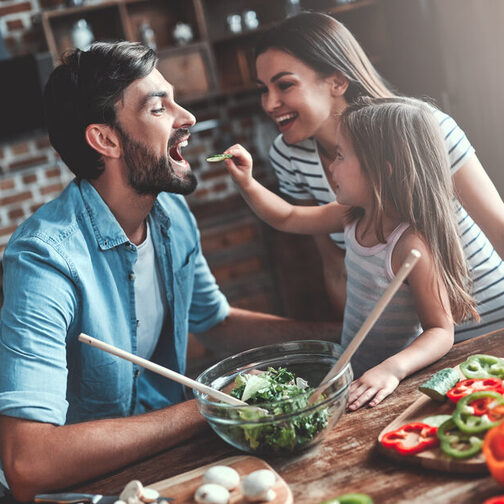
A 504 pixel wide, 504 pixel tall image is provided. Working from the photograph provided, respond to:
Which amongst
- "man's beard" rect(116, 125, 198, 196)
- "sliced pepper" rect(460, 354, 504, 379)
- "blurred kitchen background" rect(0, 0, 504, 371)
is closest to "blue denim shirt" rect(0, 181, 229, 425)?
"man's beard" rect(116, 125, 198, 196)

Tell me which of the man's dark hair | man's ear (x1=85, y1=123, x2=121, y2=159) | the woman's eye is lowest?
man's ear (x1=85, y1=123, x2=121, y2=159)

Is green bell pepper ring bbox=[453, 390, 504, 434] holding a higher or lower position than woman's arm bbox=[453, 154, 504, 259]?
lower

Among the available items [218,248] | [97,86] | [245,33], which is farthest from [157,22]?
[97,86]

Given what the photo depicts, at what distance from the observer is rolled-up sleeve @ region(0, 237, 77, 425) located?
110 cm

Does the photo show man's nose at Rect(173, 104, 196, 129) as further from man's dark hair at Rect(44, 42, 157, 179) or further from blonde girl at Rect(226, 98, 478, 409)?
blonde girl at Rect(226, 98, 478, 409)

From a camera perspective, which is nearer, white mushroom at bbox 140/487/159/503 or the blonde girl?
white mushroom at bbox 140/487/159/503

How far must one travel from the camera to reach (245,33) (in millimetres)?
3350

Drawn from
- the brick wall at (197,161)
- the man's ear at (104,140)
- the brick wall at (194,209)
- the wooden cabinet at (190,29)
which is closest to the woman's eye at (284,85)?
the man's ear at (104,140)

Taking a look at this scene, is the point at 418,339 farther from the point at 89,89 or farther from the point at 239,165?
the point at 89,89

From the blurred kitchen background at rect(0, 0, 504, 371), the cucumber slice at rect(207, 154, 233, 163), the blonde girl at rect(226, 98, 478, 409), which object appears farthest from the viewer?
the blurred kitchen background at rect(0, 0, 504, 371)

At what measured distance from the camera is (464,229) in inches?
49.9

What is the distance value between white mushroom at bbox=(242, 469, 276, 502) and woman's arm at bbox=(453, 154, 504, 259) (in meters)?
0.71

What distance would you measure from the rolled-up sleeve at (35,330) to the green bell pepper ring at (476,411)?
2.25 feet

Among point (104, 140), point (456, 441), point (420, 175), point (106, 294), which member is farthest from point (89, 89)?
point (456, 441)
